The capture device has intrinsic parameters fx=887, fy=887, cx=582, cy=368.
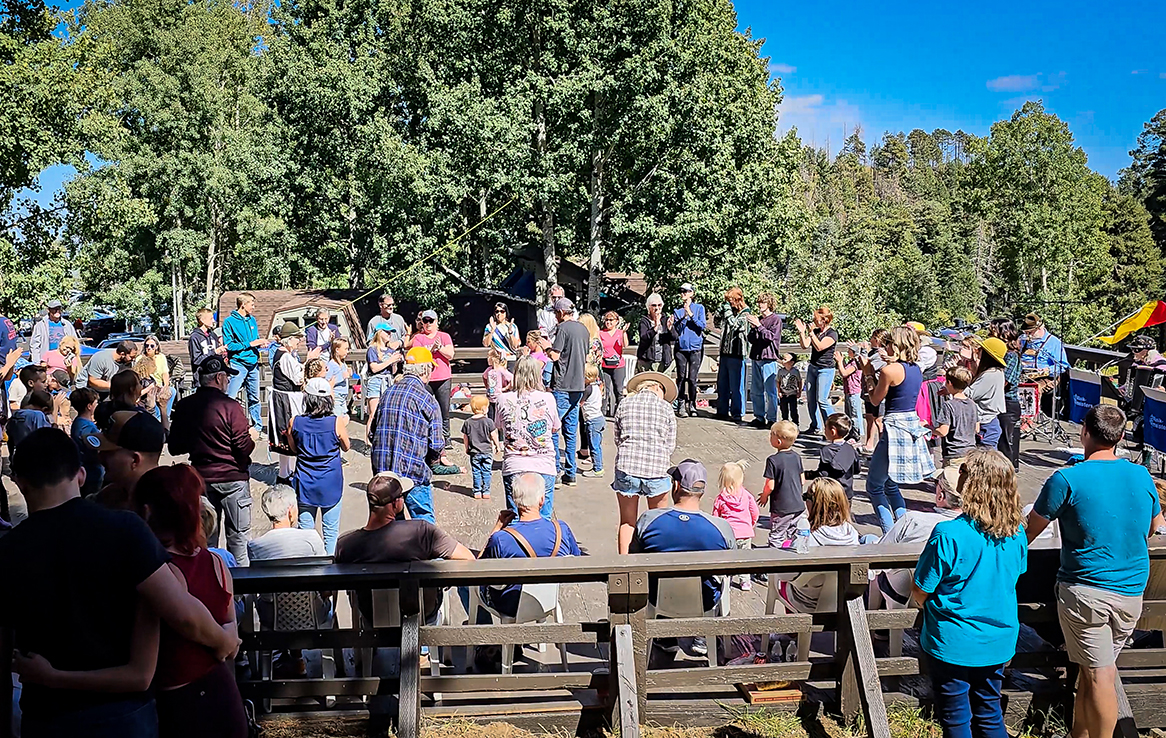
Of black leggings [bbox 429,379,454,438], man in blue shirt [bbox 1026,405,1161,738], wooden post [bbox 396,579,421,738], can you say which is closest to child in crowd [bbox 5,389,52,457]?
black leggings [bbox 429,379,454,438]

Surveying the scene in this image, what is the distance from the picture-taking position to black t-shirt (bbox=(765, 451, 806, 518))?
21.3ft

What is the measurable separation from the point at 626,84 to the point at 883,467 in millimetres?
14756

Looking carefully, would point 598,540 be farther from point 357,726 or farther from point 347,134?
point 347,134

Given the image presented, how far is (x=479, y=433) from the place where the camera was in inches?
337

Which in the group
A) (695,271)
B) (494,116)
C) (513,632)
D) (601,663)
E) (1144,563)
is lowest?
(601,663)

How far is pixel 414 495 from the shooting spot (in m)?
6.99

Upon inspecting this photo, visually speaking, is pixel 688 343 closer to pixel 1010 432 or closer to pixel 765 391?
pixel 765 391

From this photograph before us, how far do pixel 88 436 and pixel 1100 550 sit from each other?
6.51 m

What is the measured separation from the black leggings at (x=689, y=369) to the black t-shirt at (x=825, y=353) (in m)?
2.03

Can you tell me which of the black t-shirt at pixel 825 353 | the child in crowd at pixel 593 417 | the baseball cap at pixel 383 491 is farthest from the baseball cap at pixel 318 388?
the black t-shirt at pixel 825 353

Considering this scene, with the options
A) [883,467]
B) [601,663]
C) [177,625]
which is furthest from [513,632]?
[883,467]

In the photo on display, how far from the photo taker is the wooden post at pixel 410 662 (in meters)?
4.00

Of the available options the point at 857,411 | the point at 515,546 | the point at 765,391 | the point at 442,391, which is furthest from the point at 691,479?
the point at 765,391

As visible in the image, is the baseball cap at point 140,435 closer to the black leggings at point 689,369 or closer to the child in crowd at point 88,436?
the child in crowd at point 88,436
